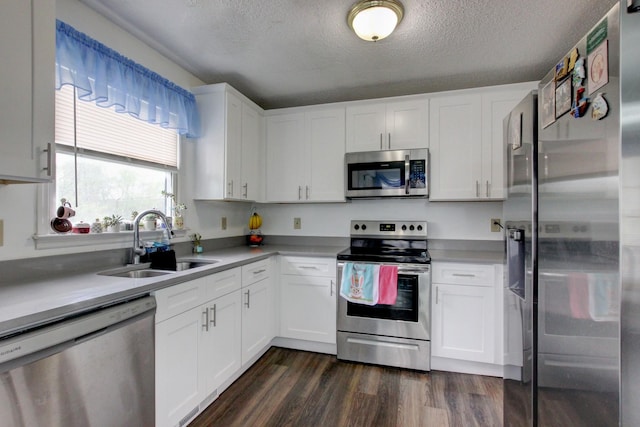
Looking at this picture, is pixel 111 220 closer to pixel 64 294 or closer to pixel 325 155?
pixel 64 294

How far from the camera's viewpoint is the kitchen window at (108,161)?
5.50 feet

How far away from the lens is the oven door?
235cm

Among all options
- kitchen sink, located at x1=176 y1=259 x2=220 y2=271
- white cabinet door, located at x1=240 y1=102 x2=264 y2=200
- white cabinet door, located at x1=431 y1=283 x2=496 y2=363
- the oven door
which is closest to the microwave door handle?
the oven door

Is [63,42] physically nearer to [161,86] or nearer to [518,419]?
[161,86]

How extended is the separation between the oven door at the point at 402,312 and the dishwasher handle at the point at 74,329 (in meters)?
1.55

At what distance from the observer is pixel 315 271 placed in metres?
2.65

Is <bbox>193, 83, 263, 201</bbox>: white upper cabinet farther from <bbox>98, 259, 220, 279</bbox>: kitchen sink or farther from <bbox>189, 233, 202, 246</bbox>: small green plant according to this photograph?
<bbox>98, 259, 220, 279</bbox>: kitchen sink

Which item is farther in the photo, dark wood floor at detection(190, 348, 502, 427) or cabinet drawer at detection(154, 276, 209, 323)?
dark wood floor at detection(190, 348, 502, 427)

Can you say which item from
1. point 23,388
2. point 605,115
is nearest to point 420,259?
point 605,115

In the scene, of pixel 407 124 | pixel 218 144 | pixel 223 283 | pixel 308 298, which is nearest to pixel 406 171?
pixel 407 124

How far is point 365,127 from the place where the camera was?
A: 9.35 ft

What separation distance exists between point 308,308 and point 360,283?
0.56m

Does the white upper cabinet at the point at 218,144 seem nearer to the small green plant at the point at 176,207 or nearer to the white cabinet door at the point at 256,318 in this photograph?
the small green plant at the point at 176,207

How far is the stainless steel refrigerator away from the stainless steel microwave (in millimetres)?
1255
